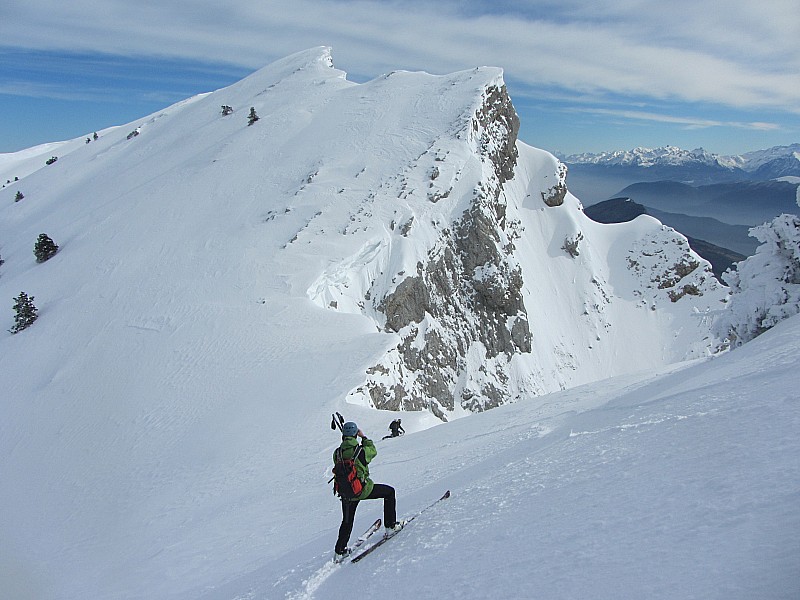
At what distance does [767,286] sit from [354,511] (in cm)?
1424

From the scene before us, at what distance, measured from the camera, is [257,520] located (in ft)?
35.6

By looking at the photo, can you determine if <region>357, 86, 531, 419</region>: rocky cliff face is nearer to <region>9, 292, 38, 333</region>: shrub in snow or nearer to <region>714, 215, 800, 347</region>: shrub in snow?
<region>714, 215, 800, 347</region>: shrub in snow

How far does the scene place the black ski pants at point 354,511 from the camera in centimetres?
691

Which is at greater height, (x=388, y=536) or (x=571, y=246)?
(x=571, y=246)

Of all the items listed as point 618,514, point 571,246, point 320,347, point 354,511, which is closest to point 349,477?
point 354,511

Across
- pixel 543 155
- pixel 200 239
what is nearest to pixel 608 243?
pixel 543 155

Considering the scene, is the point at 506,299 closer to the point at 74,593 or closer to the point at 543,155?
the point at 543,155

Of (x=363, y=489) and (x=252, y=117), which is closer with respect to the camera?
(x=363, y=489)

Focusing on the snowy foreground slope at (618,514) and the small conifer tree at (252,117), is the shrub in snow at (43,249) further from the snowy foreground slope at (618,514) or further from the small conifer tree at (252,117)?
the snowy foreground slope at (618,514)

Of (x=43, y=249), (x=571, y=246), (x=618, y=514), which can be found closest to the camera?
(x=618, y=514)

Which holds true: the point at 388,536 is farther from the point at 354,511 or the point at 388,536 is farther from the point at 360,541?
the point at 354,511

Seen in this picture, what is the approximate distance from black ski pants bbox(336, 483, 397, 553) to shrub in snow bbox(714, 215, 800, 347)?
1286 centimetres

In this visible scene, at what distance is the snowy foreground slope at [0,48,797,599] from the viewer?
6824 mm

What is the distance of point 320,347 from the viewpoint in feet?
74.3
